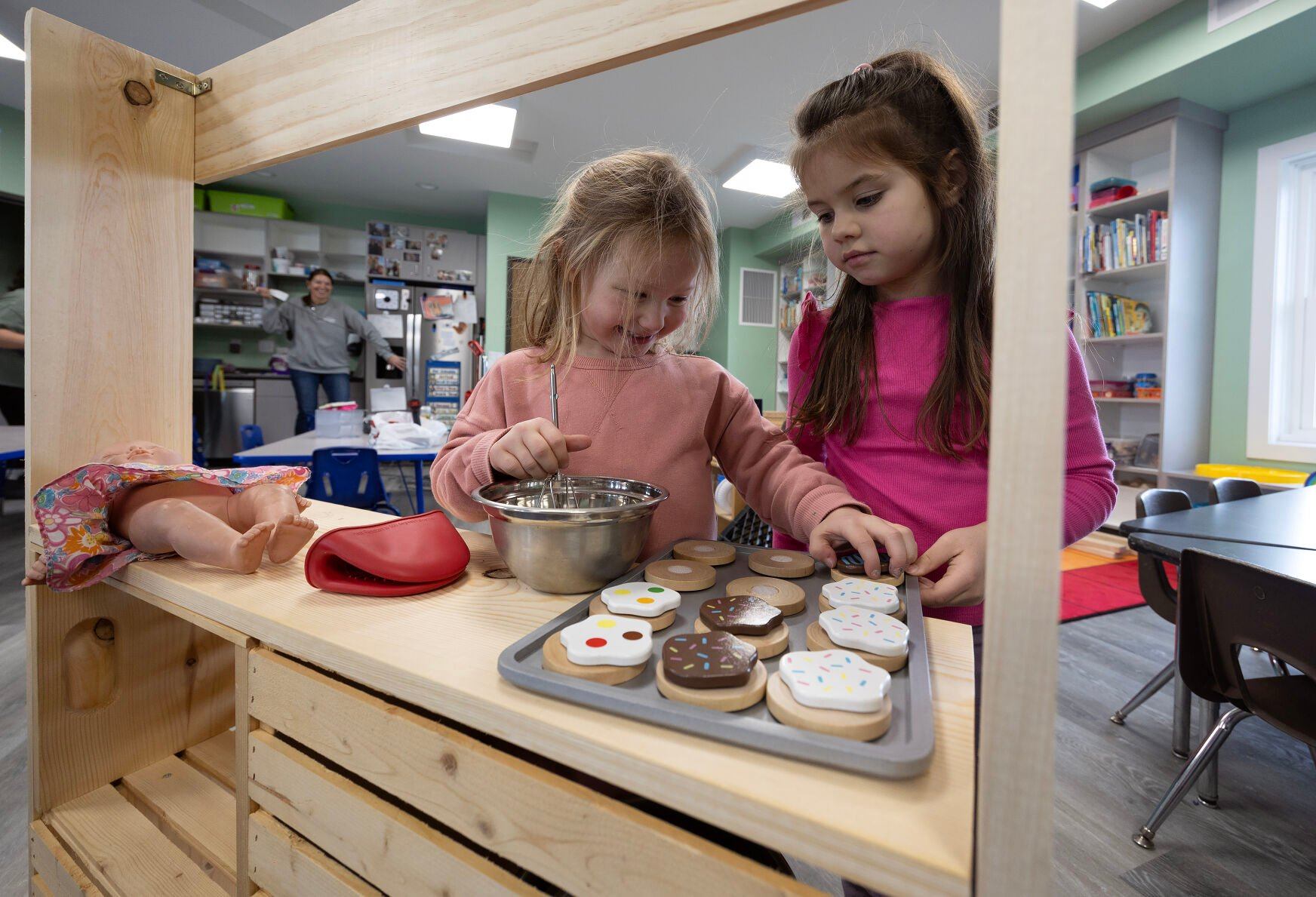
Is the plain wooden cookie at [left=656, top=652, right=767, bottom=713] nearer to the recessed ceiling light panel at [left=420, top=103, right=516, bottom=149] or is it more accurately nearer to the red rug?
the red rug

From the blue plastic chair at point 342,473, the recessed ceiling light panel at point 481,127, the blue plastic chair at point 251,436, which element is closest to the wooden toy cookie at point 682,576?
the blue plastic chair at point 342,473

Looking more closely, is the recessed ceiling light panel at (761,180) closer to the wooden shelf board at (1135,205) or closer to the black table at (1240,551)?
the wooden shelf board at (1135,205)

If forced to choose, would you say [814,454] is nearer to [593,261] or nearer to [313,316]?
[593,261]

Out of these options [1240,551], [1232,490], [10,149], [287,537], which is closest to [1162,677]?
[1240,551]

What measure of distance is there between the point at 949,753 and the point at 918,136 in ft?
2.34

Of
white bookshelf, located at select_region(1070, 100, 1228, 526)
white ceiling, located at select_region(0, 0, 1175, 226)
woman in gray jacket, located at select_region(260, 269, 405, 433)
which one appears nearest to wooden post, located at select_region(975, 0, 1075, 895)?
white ceiling, located at select_region(0, 0, 1175, 226)

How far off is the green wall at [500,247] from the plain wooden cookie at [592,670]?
5.65 meters

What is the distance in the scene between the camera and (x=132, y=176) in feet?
3.13

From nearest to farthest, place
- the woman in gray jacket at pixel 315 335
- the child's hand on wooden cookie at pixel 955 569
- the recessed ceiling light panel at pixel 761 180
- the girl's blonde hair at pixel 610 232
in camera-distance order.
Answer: the child's hand on wooden cookie at pixel 955 569, the girl's blonde hair at pixel 610 232, the recessed ceiling light panel at pixel 761 180, the woman in gray jacket at pixel 315 335

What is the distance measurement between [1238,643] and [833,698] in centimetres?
116

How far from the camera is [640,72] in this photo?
141 inches

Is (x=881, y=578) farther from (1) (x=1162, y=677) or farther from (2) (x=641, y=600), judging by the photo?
(1) (x=1162, y=677)

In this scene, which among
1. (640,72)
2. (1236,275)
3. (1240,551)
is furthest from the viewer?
(640,72)

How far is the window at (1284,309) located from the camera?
10.1ft
